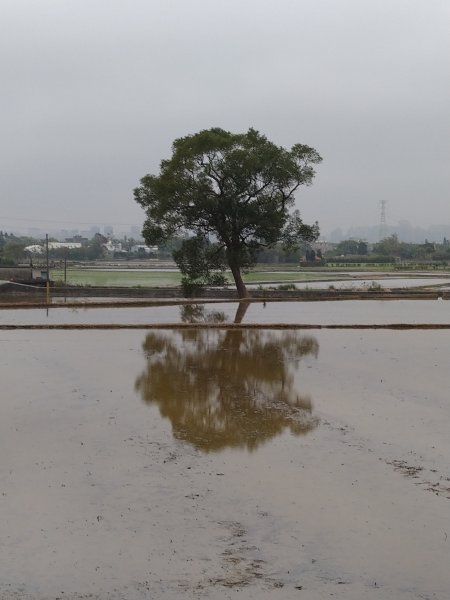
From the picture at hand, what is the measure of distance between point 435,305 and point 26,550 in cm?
2342

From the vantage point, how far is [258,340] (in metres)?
15.4

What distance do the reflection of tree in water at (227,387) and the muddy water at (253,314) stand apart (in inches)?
157

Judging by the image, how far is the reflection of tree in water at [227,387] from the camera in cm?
793

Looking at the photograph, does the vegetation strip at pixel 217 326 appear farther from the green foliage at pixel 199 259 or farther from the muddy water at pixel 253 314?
the green foliage at pixel 199 259

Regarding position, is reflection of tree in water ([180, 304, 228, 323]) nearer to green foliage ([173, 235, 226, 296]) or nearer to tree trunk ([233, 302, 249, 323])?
tree trunk ([233, 302, 249, 323])

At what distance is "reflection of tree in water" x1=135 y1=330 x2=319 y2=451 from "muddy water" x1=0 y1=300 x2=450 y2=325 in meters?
3.99

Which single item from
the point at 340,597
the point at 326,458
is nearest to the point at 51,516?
the point at 340,597

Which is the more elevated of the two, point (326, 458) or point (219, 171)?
point (219, 171)

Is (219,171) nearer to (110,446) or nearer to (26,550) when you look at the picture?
(110,446)

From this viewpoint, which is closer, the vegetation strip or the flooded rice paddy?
the vegetation strip

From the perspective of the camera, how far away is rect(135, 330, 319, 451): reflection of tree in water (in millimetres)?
7926

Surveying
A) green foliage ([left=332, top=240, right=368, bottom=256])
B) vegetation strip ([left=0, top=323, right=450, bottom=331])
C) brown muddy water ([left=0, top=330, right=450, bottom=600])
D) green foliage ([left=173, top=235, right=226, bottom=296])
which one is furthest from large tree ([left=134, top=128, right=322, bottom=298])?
green foliage ([left=332, top=240, right=368, bottom=256])

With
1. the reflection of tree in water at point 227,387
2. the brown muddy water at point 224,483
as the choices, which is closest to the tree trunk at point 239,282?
the reflection of tree in water at point 227,387

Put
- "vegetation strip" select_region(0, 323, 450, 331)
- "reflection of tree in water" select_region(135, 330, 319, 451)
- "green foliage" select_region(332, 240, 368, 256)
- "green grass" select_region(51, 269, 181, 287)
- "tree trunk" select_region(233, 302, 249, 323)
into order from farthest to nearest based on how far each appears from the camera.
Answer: "green foliage" select_region(332, 240, 368, 256) → "green grass" select_region(51, 269, 181, 287) → "tree trunk" select_region(233, 302, 249, 323) → "vegetation strip" select_region(0, 323, 450, 331) → "reflection of tree in water" select_region(135, 330, 319, 451)
